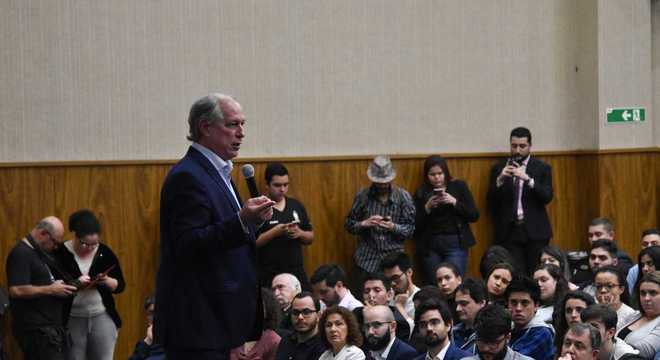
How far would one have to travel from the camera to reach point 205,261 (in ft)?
11.0

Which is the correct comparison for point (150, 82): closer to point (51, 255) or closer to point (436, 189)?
point (51, 255)

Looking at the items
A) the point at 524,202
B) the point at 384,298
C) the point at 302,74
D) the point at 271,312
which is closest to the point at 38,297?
the point at 271,312

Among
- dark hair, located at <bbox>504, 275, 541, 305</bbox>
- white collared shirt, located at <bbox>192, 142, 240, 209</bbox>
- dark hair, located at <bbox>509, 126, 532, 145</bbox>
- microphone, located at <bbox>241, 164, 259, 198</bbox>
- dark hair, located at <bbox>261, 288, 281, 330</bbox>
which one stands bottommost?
dark hair, located at <bbox>261, 288, 281, 330</bbox>

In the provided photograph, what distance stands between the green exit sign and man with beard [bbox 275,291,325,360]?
13.2 feet

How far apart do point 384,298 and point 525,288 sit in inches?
43.4

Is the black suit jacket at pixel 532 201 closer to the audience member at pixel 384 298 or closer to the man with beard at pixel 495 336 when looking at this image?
the audience member at pixel 384 298

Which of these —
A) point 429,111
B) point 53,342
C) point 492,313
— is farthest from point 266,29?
point 492,313

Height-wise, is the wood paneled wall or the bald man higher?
the wood paneled wall

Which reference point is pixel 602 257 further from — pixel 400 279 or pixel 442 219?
pixel 442 219

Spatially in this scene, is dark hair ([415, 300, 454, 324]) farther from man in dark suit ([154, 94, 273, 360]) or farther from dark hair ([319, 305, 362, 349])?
man in dark suit ([154, 94, 273, 360])

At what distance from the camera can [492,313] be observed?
5395 millimetres

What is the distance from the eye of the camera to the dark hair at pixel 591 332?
5074mm

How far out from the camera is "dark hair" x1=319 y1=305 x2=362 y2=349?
6.02m

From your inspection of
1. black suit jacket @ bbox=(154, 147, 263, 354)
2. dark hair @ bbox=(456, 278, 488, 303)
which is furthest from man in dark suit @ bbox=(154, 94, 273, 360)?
dark hair @ bbox=(456, 278, 488, 303)
